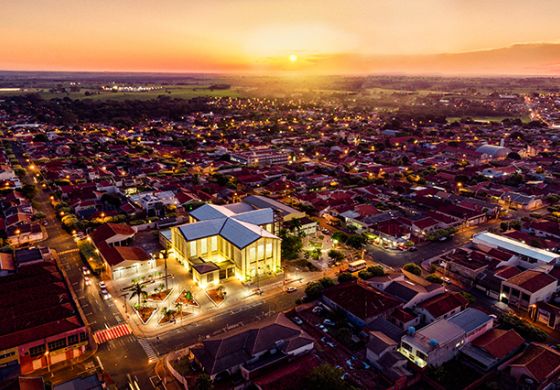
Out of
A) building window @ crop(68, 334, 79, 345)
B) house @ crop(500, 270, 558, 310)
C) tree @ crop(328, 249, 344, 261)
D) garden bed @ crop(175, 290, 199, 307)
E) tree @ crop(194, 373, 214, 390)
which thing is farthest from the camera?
tree @ crop(328, 249, 344, 261)

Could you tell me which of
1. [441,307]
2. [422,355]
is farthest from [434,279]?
[422,355]

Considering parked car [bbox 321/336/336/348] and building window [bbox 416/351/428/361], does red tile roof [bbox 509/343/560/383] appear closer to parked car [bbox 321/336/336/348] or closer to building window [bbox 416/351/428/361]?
building window [bbox 416/351/428/361]

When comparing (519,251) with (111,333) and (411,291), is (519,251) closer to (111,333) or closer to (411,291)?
(411,291)

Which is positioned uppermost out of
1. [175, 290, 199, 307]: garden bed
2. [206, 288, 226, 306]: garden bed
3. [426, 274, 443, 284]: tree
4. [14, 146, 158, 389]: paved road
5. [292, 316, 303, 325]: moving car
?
[426, 274, 443, 284]: tree

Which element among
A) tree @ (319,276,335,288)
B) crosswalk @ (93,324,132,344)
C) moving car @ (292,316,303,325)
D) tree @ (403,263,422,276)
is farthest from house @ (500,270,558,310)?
crosswalk @ (93,324,132,344)

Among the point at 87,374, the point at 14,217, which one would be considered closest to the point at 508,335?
the point at 87,374

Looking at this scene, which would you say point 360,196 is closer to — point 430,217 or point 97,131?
point 430,217
